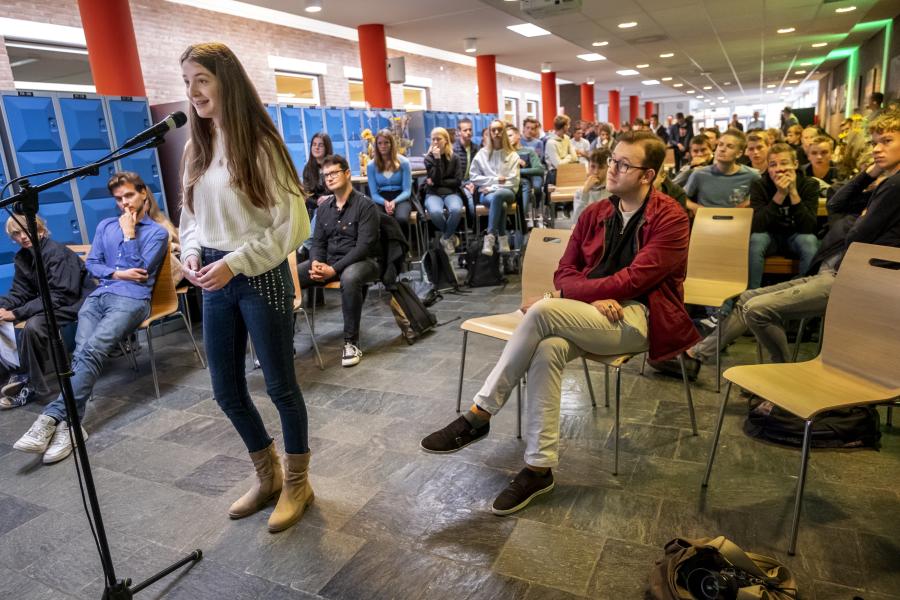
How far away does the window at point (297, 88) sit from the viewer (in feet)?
34.5

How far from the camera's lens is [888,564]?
1.73 metres

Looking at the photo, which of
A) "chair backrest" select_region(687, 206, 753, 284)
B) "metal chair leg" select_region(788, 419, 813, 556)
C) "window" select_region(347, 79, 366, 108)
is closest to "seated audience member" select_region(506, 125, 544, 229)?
"chair backrest" select_region(687, 206, 753, 284)

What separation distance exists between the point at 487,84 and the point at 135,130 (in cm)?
953

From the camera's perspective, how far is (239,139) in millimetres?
1785

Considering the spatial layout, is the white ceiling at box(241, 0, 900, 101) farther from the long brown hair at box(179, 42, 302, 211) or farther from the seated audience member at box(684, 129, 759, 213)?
the long brown hair at box(179, 42, 302, 211)

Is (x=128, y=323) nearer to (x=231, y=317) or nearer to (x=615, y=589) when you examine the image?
(x=231, y=317)

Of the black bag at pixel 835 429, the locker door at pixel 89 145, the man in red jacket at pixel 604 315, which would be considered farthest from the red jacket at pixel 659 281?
the locker door at pixel 89 145

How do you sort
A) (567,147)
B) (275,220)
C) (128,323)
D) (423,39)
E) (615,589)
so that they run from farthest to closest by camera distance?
(423,39)
(567,147)
(128,323)
(275,220)
(615,589)

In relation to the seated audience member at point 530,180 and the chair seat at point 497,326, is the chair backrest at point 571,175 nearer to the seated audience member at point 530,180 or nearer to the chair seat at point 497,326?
the seated audience member at point 530,180

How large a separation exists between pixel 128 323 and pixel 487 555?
8.07 feet

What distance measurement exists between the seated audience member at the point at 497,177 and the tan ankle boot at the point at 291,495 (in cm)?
382

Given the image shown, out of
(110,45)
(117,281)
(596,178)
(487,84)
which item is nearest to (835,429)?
(596,178)

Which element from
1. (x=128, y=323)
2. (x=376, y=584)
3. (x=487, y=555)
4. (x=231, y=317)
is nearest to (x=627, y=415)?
(x=487, y=555)

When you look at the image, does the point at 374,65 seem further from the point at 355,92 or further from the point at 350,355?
the point at 350,355
